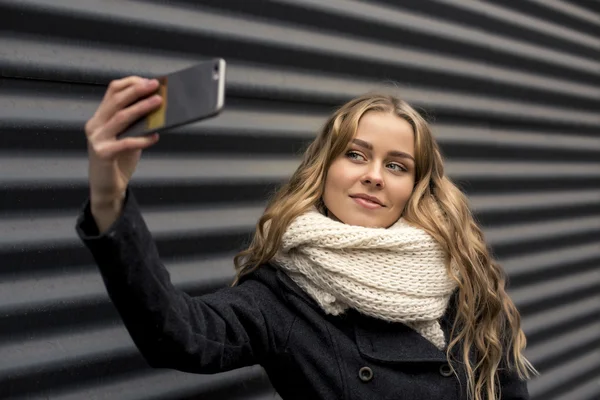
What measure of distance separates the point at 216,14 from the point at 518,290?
234cm

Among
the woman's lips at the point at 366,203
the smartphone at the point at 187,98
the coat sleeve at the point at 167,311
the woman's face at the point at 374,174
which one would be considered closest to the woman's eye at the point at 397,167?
the woman's face at the point at 374,174

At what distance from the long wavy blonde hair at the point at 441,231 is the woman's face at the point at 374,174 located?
3 centimetres

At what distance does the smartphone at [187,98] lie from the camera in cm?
114

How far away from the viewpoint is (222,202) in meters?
2.30

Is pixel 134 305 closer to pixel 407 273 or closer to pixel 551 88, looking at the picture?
pixel 407 273

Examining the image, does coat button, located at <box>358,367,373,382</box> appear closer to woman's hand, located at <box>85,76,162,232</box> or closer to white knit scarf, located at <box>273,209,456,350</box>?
white knit scarf, located at <box>273,209,456,350</box>

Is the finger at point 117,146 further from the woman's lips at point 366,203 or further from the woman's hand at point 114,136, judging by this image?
the woman's lips at point 366,203

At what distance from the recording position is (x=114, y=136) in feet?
4.01

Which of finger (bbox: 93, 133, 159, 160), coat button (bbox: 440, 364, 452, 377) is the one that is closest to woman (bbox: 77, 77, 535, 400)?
coat button (bbox: 440, 364, 452, 377)

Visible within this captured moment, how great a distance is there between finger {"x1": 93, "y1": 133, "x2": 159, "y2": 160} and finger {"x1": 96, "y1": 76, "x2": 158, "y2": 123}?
6 cm

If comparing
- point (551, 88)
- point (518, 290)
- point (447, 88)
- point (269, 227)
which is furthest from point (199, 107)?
point (551, 88)

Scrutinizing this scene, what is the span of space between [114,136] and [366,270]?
857mm

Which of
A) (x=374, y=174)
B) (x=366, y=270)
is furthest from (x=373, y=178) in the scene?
(x=366, y=270)

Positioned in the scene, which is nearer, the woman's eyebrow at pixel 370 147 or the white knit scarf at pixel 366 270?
the white knit scarf at pixel 366 270
